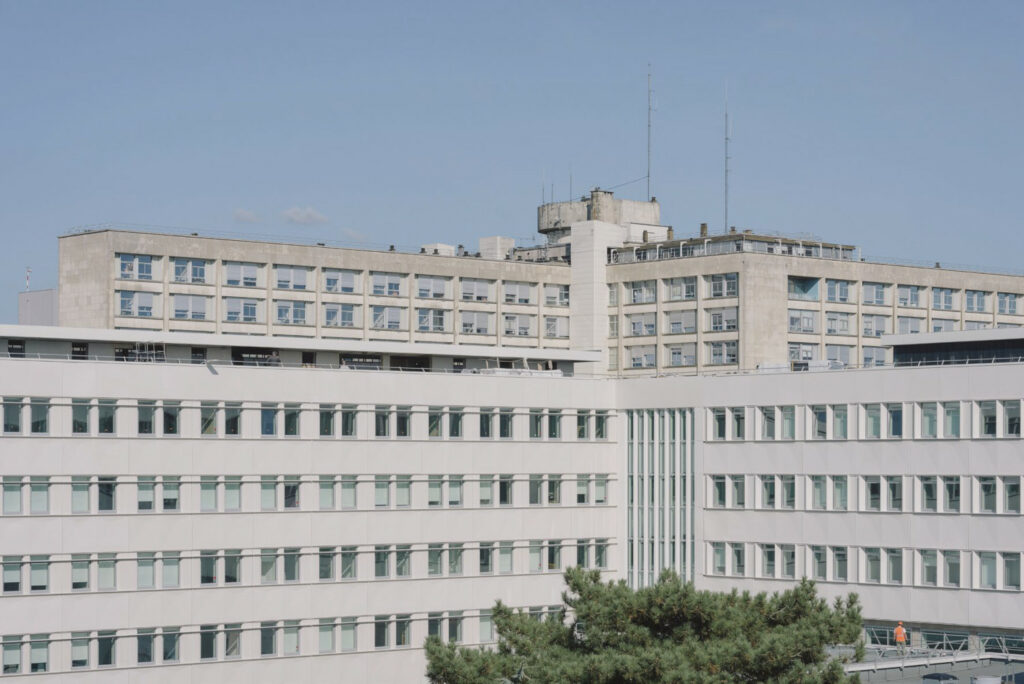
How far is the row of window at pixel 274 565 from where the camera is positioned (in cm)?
8456

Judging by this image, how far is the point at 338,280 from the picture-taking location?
425ft

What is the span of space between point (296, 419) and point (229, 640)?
1166cm

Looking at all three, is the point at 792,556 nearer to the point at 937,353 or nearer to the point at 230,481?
the point at 937,353

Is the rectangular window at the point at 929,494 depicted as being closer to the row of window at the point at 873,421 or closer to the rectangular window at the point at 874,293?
the row of window at the point at 873,421

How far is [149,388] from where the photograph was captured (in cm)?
8719

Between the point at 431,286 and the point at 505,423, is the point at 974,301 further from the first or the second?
the point at 505,423

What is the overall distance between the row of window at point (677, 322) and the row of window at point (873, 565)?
39056mm

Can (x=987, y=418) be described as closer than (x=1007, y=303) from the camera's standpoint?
Yes

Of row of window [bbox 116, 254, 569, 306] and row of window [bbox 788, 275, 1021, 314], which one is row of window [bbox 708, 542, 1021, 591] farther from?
row of window [bbox 116, 254, 569, 306]

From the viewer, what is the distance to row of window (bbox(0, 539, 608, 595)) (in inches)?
3329

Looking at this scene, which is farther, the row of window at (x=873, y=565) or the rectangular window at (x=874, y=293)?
the rectangular window at (x=874, y=293)

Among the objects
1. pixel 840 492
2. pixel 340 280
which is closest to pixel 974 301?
pixel 340 280

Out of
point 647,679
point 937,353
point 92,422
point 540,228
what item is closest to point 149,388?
point 92,422

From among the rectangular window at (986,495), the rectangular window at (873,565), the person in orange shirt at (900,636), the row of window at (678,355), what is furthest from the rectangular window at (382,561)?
the row of window at (678,355)
